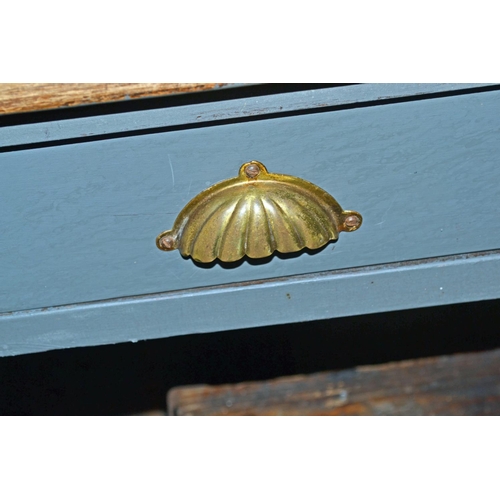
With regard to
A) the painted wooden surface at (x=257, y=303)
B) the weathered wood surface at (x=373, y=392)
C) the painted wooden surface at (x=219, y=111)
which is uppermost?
the weathered wood surface at (x=373, y=392)

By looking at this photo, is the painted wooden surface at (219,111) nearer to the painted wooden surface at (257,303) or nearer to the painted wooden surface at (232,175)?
the painted wooden surface at (232,175)

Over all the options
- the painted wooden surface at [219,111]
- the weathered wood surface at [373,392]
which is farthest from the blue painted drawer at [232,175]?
the weathered wood surface at [373,392]

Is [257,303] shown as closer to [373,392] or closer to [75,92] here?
[75,92]

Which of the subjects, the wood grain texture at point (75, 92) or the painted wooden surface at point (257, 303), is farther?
the painted wooden surface at point (257, 303)

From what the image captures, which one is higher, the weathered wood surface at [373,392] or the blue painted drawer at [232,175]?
the weathered wood surface at [373,392]

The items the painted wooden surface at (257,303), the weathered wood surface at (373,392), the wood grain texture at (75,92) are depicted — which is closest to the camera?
the wood grain texture at (75,92)

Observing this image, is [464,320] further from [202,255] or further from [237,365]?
[202,255]

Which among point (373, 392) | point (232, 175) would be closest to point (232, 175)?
point (232, 175)

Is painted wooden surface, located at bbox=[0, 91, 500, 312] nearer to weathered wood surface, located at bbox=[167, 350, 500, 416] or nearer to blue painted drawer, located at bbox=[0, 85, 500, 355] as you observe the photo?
blue painted drawer, located at bbox=[0, 85, 500, 355]

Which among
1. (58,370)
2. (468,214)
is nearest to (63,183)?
(468,214)
